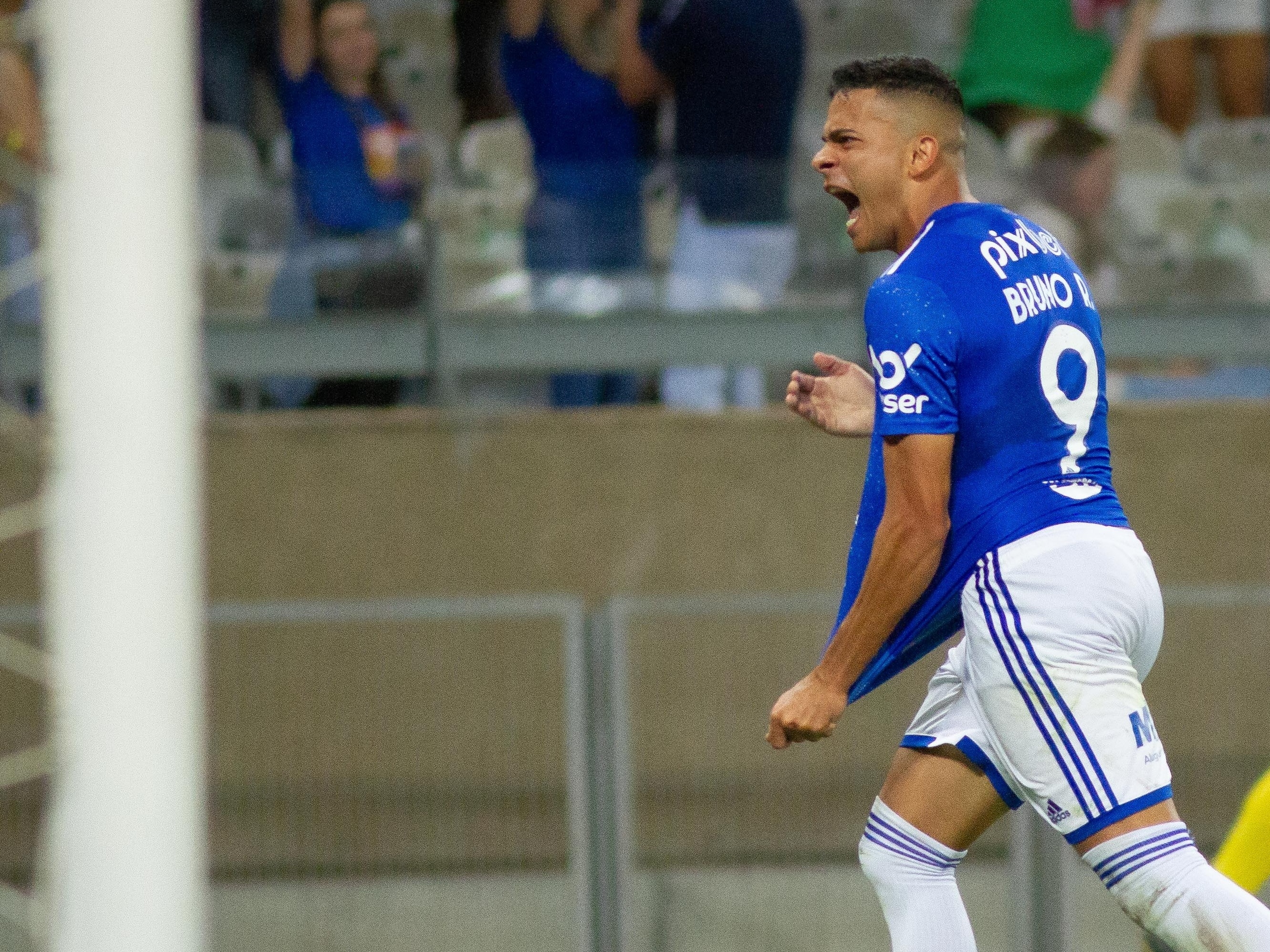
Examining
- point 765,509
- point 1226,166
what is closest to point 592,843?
point 765,509

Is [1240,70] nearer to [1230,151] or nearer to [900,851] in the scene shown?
[1230,151]

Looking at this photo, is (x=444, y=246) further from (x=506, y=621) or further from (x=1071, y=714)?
(x=1071, y=714)

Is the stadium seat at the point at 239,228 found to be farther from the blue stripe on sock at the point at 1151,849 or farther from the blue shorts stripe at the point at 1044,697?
the blue stripe on sock at the point at 1151,849

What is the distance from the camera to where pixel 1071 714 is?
3186mm

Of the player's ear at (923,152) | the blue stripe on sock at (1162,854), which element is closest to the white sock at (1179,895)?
the blue stripe on sock at (1162,854)

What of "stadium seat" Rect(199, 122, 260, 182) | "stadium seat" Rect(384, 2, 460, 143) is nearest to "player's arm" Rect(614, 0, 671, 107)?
"stadium seat" Rect(384, 2, 460, 143)

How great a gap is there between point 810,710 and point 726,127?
3.88 m

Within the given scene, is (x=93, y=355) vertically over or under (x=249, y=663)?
over

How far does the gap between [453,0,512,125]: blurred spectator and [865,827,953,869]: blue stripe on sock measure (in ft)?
14.1

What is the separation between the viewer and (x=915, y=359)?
3152 millimetres

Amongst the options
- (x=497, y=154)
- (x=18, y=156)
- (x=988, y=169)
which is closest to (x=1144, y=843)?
(x=18, y=156)

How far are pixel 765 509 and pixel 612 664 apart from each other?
1.82 metres

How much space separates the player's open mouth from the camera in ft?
11.2

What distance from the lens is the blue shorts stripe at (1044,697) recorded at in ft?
10.4
